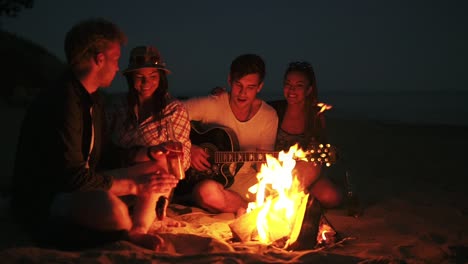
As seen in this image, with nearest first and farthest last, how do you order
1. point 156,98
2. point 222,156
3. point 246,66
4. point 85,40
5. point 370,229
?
point 85,40 < point 370,229 < point 156,98 < point 246,66 < point 222,156

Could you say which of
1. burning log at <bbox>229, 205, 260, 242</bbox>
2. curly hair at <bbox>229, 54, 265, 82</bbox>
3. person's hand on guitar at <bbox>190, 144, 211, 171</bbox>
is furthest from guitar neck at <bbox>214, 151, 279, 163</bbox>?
burning log at <bbox>229, 205, 260, 242</bbox>

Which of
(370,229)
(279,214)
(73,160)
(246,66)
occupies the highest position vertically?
(246,66)

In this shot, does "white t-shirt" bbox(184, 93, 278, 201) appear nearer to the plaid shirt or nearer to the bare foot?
the plaid shirt

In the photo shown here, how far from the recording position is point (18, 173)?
346 centimetres

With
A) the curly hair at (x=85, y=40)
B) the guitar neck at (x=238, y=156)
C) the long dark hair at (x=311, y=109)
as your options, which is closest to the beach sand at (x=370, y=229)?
the long dark hair at (x=311, y=109)

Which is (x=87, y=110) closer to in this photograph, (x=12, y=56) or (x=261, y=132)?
(x=261, y=132)

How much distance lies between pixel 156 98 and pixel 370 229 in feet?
8.19

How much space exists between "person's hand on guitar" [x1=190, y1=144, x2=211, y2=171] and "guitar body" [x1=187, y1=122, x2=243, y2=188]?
7 centimetres

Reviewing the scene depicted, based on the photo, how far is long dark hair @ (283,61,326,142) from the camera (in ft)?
17.3

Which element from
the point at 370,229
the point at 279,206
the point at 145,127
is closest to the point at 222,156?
the point at 145,127

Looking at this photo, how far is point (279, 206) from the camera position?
3.90 meters

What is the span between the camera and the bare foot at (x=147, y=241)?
349 centimetres

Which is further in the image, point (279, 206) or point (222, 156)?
point (222, 156)

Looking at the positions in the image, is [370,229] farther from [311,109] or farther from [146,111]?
[146,111]
